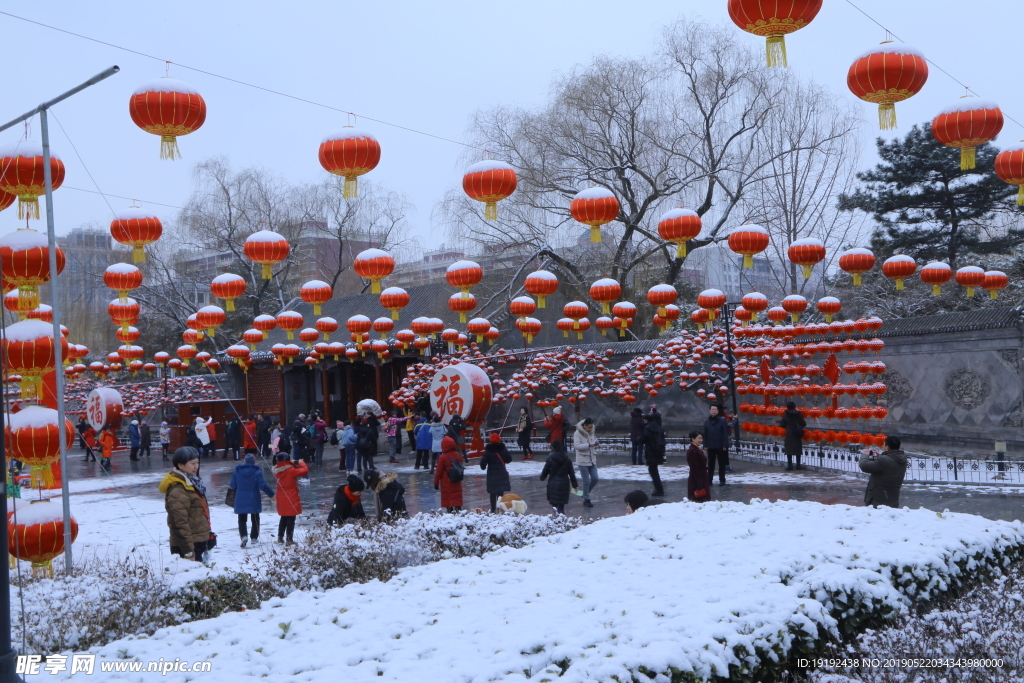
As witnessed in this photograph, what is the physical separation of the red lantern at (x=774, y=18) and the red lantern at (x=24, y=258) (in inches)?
277

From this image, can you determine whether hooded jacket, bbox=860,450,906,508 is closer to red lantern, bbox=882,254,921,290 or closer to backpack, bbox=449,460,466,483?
backpack, bbox=449,460,466,483

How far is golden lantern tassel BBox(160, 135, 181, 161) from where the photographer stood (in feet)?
29.6

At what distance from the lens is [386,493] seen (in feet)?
31.8

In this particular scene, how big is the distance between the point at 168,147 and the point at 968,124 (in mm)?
8727

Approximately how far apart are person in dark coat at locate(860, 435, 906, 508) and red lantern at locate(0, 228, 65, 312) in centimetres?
865

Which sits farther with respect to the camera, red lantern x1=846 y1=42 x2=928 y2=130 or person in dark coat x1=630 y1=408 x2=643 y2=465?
person in dark coat x1=630 y1=408 x2=643 y2=465

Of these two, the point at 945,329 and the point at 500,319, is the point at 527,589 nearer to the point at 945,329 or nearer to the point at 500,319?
the point at 945,329

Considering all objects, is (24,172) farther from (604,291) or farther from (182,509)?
(604,291)

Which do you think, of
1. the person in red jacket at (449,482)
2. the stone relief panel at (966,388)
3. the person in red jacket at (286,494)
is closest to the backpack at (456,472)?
the person in red jacket at (449,482)

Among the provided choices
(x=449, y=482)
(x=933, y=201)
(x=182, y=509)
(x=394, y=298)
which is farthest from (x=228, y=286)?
(x=933, y=201)

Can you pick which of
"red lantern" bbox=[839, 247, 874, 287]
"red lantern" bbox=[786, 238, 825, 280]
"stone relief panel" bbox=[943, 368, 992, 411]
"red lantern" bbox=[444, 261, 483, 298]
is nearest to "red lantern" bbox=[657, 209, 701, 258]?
"red lantern" bbox=[786, 238, 825, 280]

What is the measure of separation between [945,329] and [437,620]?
16.7 metres

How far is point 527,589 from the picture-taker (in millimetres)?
6375

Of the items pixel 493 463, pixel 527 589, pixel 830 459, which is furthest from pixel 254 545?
pixel 830 459
